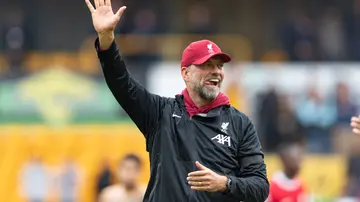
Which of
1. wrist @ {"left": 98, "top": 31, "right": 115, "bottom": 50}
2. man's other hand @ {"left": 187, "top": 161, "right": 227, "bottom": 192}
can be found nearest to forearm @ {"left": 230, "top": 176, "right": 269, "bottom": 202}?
man's other hand @ {"left": 187, "top": 161, "right": 227, "bottom": 192}

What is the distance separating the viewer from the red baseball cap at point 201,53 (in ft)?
24.7

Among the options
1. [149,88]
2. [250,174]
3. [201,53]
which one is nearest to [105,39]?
[201,53]

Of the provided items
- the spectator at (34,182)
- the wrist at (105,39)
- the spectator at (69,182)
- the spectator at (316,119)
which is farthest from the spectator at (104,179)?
the wrist at (105,39)

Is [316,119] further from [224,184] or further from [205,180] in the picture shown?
[205,180]

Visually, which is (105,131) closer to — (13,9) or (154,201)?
(13,9)

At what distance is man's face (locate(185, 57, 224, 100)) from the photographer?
755cm

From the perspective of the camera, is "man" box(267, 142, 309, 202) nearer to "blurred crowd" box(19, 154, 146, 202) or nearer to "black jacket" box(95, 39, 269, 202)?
"black jacket" box(95, 39, 269, 202)

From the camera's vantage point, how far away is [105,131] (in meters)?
18.9

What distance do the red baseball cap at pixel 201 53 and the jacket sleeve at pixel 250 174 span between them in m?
0.55

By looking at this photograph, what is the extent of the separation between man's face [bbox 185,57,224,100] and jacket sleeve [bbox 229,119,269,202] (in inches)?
13.9

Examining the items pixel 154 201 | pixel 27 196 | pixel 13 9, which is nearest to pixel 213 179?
pixel 154 201

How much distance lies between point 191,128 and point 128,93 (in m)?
0.53

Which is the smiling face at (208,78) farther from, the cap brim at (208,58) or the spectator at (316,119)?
the spectator at (316,119)

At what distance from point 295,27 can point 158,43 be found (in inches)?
121
